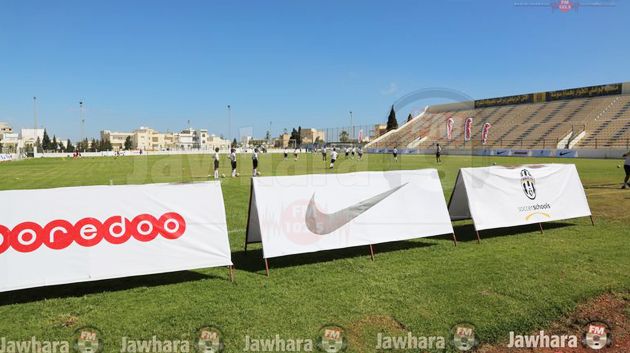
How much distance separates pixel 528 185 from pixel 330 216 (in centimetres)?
533

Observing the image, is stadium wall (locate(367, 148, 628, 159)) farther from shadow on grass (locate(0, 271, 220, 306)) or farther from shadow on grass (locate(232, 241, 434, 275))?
shadow on grass (locate(0, 271, 220, 306))

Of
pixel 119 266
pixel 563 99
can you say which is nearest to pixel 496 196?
pixel 119 266

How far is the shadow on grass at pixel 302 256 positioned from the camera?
7113 mm

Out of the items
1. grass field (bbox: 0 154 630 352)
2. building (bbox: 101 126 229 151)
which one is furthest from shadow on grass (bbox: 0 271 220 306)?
building (bbox: 101 126 229 151)

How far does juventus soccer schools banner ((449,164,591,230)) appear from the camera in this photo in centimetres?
890

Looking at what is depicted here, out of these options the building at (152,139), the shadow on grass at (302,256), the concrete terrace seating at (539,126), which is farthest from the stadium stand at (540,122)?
the building at (152,139)

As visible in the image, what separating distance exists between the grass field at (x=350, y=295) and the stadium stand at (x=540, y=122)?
1969 inches

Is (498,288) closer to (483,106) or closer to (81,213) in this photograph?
(81,213)

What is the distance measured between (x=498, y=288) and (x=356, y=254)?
2.69 metres

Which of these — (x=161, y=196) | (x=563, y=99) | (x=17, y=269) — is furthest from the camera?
(x=563, y=99)

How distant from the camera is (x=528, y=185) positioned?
31.3ft

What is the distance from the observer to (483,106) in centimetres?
8600

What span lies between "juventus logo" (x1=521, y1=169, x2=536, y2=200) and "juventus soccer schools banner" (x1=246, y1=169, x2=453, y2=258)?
2491 millimetres

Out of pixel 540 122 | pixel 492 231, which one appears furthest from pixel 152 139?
pixel 492 231
